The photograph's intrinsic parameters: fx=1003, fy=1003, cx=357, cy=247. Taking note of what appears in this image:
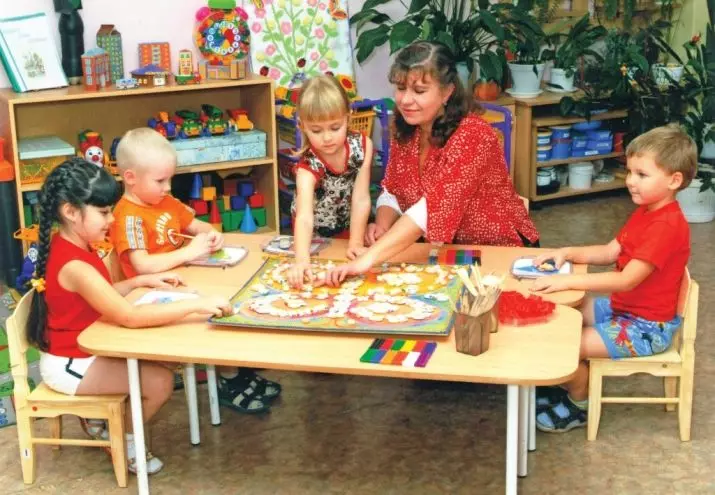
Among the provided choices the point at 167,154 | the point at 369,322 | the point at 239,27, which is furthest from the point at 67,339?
the point at 239,27

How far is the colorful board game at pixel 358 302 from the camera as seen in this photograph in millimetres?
2314

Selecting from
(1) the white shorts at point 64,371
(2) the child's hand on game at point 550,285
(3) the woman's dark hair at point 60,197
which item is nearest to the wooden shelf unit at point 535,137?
(2) the child's hand on game at point 550,285

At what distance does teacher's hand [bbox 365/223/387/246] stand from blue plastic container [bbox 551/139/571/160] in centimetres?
273

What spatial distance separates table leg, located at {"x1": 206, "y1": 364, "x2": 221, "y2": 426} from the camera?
3.07 meters

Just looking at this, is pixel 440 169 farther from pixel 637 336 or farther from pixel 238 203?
pixel 238 203

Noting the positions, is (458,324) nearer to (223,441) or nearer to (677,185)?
(677,185)

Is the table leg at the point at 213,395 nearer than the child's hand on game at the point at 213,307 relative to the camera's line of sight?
No

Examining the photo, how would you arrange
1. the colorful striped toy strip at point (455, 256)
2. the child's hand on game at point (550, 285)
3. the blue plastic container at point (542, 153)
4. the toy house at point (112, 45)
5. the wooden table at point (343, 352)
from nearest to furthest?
the wooden table at point (343, 352) → the child's hand on game at point (550, 285) → the colorful striped toy strip at point (455, 256) → the toy house at point (112, 45) → the blue plastic container at point (542, 153)

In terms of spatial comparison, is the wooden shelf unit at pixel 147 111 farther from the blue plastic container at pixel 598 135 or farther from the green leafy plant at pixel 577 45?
the blue plastic container at pixel 598 135

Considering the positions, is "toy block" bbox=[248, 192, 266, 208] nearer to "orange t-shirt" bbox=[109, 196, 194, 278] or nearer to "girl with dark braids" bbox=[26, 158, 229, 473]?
"orange t-shirt" bbox=[109, 196, 194, 278]

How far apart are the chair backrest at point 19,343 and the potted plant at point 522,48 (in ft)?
10.7

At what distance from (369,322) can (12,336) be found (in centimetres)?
97

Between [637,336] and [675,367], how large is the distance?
0.51 feet

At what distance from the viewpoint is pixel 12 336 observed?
2613 millimetres
